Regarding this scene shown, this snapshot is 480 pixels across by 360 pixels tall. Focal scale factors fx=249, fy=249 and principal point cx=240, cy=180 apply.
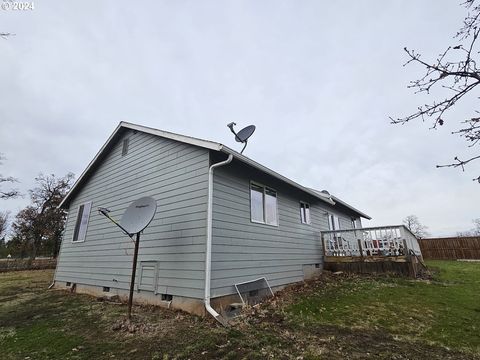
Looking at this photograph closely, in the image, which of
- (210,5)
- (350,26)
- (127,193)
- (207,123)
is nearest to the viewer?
(350,26)

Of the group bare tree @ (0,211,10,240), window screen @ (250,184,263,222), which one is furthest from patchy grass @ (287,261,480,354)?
bare tree @ (0,211,10,240)

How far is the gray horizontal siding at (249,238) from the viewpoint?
5.87 meters

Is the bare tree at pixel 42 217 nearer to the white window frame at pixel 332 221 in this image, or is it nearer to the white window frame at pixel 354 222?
the white window frame at pixel 332 221

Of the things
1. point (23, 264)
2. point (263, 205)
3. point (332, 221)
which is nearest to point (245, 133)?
point (263, 205)

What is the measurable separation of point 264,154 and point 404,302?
22616 mm

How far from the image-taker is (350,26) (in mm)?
7281

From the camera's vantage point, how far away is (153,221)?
700 centimetres

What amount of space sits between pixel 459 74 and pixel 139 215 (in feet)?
18.7

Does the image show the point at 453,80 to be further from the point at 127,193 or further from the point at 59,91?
the point at 59,91

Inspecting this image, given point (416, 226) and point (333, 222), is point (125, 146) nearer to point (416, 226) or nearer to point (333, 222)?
point (333, 222)

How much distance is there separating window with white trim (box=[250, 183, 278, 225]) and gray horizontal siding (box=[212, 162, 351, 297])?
0.61ft

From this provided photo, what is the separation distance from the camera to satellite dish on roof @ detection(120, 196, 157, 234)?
5395 mm

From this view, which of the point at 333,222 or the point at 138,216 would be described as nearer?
the point at 138,216

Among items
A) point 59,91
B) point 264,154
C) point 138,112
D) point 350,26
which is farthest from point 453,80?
point 264,154
